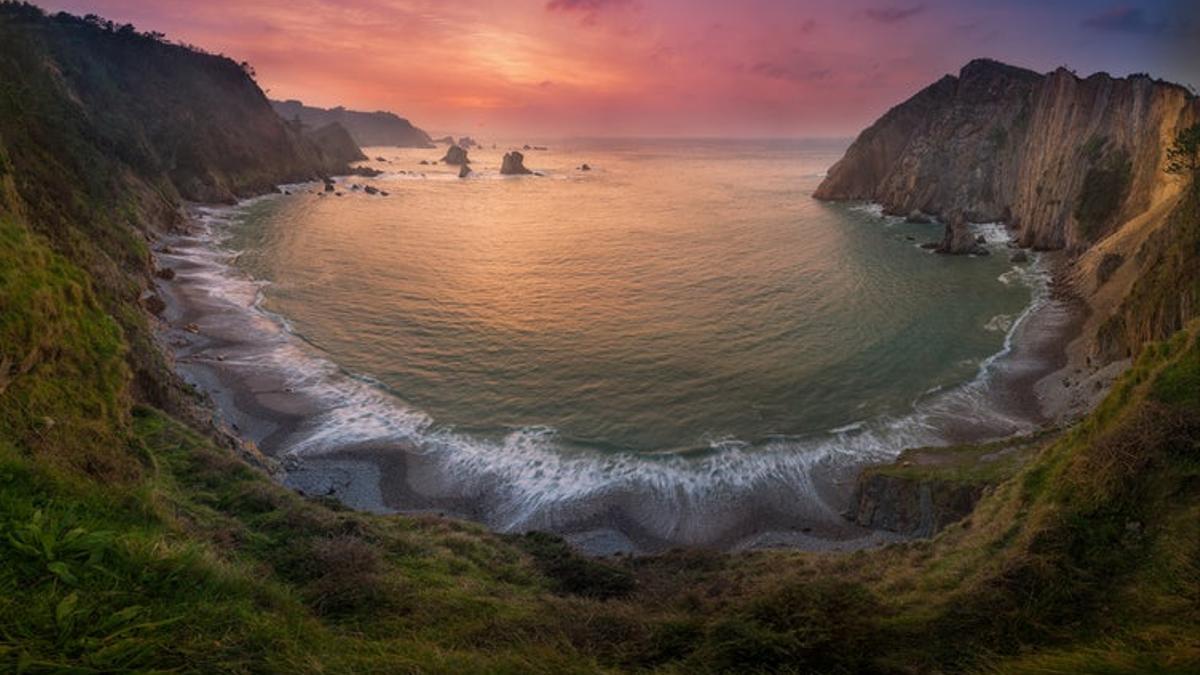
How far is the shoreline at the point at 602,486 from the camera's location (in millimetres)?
22375

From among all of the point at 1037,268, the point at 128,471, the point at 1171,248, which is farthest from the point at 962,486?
the point at 1037,268

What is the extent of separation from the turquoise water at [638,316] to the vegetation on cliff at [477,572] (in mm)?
12085

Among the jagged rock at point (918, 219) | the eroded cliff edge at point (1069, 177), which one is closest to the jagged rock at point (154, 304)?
the eroded cliff edge at point (1069, 177)

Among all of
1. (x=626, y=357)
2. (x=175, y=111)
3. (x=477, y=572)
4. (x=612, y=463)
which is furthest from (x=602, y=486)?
(x=175, y=111)

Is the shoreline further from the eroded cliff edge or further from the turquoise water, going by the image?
the eroded cliff edge

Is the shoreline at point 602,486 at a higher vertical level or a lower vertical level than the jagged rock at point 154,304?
lower

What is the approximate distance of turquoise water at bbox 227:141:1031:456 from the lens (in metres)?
30.0

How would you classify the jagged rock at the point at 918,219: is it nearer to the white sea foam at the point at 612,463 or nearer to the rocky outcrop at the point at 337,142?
the white sea foam at the point at 612,463

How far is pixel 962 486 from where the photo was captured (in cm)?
1912

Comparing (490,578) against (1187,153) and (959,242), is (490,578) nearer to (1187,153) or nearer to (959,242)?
(1187,153)

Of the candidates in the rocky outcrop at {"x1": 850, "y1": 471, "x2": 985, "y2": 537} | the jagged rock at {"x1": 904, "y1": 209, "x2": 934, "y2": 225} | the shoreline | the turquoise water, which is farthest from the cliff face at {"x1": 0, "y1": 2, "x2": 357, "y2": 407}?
the jagged rock at {"x1": 904, "y1": 209, "x2": 934, "y2": 225}

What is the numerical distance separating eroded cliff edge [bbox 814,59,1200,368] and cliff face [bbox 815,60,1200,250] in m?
0.18

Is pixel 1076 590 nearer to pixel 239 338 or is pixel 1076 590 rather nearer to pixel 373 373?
pixel 373 373

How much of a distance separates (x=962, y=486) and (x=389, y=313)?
36607mm
